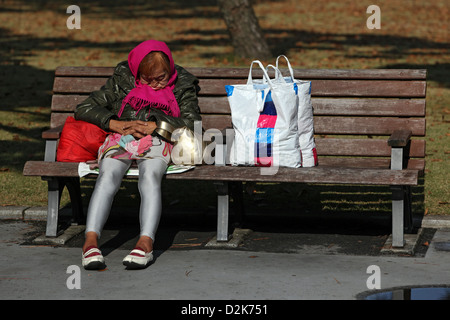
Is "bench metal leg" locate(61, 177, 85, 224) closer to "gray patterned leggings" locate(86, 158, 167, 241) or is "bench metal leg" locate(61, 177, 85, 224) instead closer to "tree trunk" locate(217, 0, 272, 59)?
"gray patterned leggings" locate(86, 158, 167, 241)

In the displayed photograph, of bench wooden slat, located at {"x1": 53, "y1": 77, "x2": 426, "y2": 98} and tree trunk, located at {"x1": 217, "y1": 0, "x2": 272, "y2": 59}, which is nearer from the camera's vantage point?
bench wooden slat, located at {"x1": 53, "y1": 77, "x2": 426, "y2": 98}

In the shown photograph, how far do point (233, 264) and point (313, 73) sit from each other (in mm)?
1922

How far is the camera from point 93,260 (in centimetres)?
525

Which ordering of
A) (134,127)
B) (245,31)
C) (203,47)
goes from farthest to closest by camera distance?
(203,47)
(245,31)
(134,127)

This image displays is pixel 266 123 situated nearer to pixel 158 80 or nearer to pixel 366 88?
pixel 158 80

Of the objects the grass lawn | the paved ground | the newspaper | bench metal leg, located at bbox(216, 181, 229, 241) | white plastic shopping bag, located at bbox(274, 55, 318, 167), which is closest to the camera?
the paved ground

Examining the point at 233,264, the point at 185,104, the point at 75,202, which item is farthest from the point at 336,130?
the point at 75,202

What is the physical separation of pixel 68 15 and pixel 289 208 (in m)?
19.0

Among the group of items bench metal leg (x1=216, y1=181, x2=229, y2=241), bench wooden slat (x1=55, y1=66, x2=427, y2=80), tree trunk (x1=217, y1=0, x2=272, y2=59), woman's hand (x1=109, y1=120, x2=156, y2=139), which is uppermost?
tree trunk (x1=217, y1=0, x2=272, y2=59)

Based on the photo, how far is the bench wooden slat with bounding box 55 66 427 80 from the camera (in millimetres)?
6523

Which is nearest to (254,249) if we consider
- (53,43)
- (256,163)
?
(256,163)

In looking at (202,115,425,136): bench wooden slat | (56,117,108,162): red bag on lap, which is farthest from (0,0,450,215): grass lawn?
(56,117,108,162): red bag on lap

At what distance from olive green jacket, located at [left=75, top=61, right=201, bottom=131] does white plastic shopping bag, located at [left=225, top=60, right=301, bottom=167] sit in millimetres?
375

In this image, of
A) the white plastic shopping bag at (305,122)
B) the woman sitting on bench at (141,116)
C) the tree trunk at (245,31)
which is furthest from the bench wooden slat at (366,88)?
the tree trunk at (245,31)
